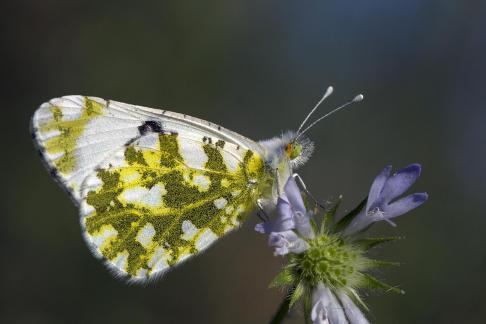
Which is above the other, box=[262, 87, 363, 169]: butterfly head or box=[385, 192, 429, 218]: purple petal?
box=[262, 87, 363, 169]: butterfly head

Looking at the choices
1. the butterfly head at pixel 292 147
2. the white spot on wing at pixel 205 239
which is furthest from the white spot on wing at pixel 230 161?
the white spot on wing at pixel 205 239

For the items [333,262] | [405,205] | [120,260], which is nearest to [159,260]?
[120,260]

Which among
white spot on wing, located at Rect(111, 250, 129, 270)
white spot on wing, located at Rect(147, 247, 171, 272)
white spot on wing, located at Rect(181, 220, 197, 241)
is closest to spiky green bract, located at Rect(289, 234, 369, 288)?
white spot on wing, located at Rect(181, 220, 197, 241)

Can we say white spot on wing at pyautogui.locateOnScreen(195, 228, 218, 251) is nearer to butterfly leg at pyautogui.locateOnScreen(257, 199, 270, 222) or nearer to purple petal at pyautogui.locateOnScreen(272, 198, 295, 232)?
butterfly leg at pyautogui.locateOnScreen(257, 199, 270, 222)

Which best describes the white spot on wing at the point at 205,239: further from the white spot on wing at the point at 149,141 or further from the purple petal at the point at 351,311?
the purple petal at the point at 351,311

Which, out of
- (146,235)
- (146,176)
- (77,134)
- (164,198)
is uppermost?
(77,134)

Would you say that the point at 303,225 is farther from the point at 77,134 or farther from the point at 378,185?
the point at 77,134

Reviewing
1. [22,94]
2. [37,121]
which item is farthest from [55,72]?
[37,121]
